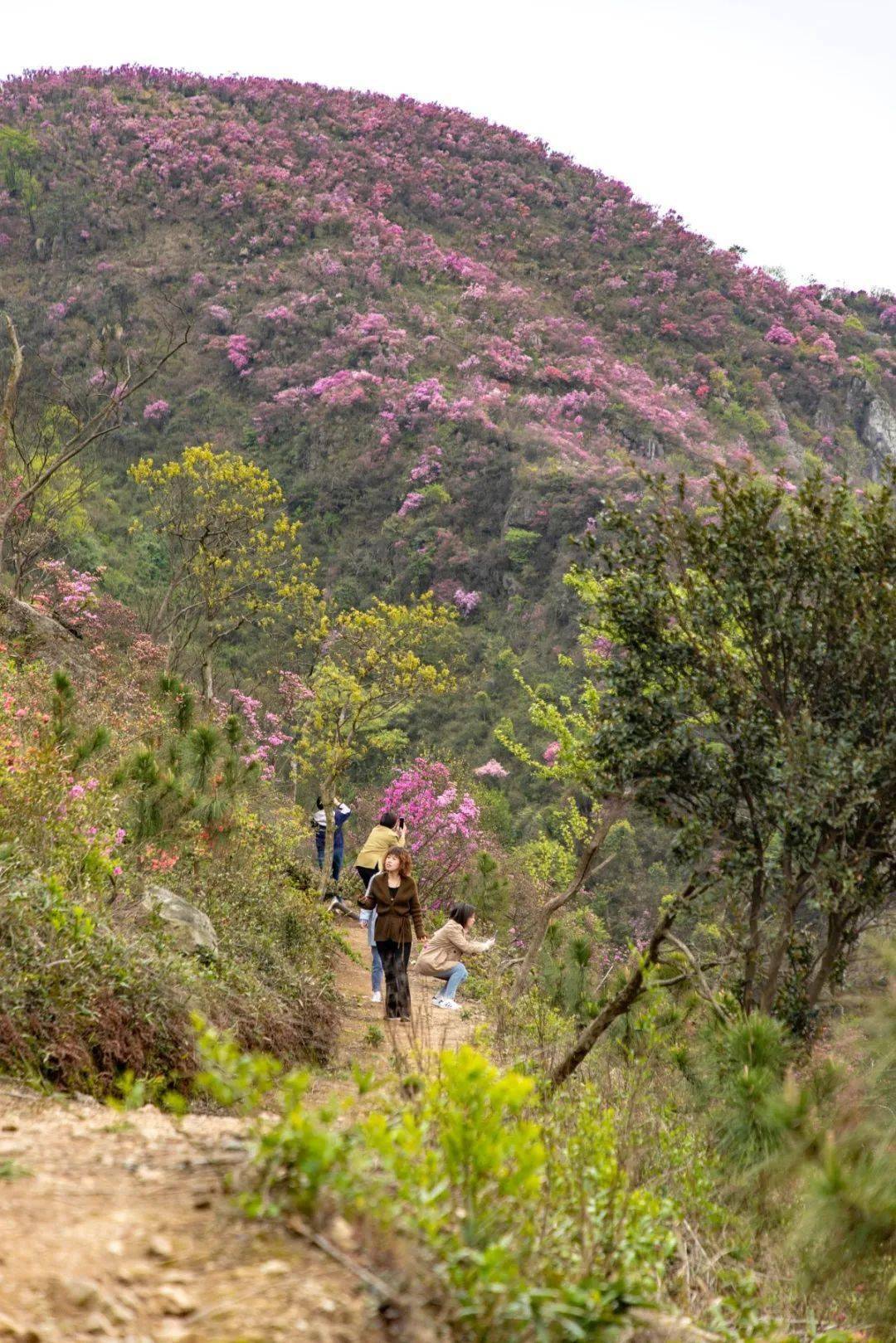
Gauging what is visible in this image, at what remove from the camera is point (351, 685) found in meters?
14.2

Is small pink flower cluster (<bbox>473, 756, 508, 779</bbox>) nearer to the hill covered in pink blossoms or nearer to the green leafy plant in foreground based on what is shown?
the hill covered in pink blossoms

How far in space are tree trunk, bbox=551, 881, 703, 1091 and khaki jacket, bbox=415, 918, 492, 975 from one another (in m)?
2.44

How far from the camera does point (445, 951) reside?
8992 mm

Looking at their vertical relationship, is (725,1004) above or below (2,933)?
above

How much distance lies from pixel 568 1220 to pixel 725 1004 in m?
3.62

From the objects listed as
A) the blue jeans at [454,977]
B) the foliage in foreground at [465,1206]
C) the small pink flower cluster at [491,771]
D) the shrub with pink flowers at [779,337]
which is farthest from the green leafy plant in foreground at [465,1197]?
the shrub with pink flowers at [779,337]

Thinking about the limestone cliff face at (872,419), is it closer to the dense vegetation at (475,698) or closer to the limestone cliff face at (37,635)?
the dense vegetation at (475,698)

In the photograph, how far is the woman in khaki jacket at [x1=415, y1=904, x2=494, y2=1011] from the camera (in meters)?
8.84

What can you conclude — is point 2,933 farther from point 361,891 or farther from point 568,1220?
point 361,891

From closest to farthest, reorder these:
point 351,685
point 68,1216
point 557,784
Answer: point 68,1216 < point 351,685 < point 557,784

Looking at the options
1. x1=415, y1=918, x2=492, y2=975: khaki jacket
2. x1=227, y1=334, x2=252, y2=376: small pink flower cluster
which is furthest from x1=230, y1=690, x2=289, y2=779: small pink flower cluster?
x1=227, y1=334, x2=252, y2=376: small pink flower cluster

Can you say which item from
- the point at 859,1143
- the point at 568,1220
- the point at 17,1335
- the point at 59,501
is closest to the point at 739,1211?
the point at 859,1143

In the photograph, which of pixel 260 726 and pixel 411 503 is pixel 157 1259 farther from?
pixel 411 503

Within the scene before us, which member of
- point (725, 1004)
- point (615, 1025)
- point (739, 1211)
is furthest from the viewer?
point (615, 1025)
